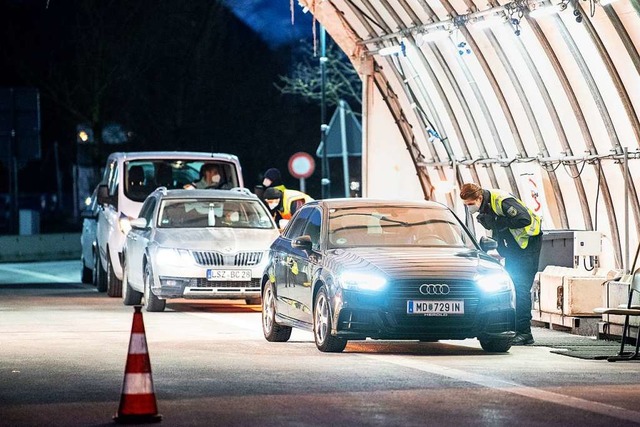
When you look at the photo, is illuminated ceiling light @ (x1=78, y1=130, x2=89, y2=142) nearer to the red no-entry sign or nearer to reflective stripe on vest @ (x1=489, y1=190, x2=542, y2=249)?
the red no-entry sign

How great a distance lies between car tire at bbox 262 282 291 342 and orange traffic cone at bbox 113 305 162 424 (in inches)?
254

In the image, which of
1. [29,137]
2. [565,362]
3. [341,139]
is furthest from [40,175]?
[565,362]

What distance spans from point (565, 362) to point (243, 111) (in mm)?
43495

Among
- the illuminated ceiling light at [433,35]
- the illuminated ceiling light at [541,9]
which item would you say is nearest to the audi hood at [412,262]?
the illuminated ceiling light at [541,9]

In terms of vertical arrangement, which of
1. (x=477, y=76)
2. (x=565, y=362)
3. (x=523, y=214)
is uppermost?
(x=477, y=76)

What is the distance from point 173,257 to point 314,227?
15.1 feet

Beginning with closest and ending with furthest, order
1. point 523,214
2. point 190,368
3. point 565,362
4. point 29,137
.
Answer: point 190,368 < point 565,362 < point 523,214 < point 29,137

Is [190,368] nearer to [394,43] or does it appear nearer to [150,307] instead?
[150,307]

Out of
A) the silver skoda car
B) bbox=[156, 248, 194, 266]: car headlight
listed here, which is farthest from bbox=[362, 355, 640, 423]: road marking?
bbox=[156, 248, 194, 266]: car headlight

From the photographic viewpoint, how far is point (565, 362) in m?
15.1

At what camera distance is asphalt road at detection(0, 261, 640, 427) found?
431 inches

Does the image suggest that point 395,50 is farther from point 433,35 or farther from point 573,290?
point 573,290

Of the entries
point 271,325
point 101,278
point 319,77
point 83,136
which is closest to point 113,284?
point 101,278

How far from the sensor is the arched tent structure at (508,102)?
19875mm
